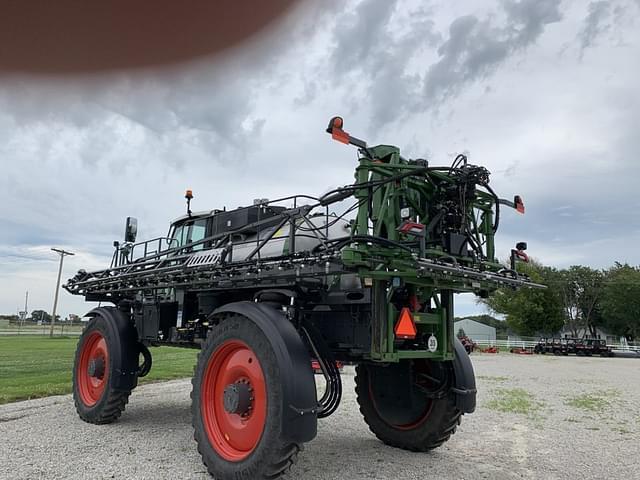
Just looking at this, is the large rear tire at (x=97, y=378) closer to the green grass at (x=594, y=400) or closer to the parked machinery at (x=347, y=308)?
the parked machinery at (x=347, y=308)

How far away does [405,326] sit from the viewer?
202 inches

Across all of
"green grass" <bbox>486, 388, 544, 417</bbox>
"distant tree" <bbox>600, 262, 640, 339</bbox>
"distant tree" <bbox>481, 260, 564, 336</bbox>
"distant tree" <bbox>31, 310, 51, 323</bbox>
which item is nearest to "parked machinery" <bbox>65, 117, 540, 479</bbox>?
"green grass" <bbox>486, 388, 544, 417</bbox>

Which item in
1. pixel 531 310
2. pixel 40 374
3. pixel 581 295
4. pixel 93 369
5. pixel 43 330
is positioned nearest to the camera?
pixel 93 369

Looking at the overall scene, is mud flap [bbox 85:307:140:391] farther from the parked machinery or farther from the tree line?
the tree line

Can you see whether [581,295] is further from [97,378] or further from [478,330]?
[97,378]

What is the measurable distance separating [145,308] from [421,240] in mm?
4934

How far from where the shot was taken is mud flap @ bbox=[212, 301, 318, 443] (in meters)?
4.46

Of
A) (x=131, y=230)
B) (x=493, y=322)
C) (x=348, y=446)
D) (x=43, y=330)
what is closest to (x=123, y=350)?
(x=131, y=230)

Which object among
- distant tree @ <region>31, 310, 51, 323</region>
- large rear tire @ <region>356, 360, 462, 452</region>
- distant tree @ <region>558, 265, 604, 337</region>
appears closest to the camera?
large rear tire @ <region>356, 360, 462, 452</region>

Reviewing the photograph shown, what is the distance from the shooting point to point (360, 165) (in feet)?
16.8

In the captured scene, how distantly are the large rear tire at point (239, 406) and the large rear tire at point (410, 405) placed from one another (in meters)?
1.91

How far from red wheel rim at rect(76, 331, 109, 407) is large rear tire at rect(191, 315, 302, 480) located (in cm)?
264

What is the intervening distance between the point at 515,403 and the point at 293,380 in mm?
7997

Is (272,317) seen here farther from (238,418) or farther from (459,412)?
(459,412)
